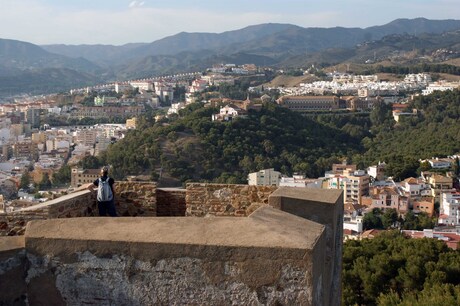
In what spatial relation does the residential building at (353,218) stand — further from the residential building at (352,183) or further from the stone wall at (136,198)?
the stone wall at (136,198)

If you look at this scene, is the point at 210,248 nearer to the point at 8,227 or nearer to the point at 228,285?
the point at 228,285

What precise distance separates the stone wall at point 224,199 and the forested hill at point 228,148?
1241 inches

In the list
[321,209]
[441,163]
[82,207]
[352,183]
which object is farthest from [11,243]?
[441,163]

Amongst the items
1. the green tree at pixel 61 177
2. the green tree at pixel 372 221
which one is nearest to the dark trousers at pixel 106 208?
the green tree at pixel 372 221

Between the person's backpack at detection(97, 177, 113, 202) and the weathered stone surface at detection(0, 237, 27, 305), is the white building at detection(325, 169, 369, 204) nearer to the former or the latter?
the person's backpack at detection(97, 177, 113, 202)

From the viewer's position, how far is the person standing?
459cm

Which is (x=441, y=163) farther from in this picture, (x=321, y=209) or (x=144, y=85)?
(x=144, y=85)

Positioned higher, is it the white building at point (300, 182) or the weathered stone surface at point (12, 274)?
the weathered stone surface at point (12, 274)

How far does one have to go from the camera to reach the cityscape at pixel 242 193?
2.79 metres

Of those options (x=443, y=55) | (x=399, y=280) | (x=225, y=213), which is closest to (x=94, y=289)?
(x=225, y=213)

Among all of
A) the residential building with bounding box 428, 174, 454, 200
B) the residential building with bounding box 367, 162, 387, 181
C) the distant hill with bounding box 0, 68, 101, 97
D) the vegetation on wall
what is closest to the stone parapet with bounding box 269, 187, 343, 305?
the vegetation on wall

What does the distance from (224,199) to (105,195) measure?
3.02ft

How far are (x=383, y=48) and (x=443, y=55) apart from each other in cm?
3384

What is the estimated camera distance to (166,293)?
9.20 ft
